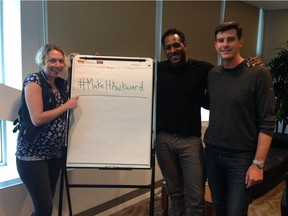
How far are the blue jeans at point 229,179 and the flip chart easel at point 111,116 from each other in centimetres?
42

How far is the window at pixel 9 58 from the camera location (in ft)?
6.82

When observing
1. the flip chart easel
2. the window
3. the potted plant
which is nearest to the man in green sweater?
the flip chart easel

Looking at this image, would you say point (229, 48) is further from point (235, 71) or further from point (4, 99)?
point (4, 99)

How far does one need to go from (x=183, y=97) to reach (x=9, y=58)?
1.35 metres

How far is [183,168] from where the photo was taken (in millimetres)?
2039

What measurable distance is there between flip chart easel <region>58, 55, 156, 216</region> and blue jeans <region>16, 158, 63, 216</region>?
13cm

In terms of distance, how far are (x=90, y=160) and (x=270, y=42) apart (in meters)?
4.09

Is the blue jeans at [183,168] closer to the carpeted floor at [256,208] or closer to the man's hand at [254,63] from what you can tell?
the man's hand at [254,63]

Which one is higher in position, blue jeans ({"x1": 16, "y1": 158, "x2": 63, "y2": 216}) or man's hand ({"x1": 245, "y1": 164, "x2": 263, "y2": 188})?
man's hand ({"x1": 245, "y1": 164, "x2": 263, "y2": 188})

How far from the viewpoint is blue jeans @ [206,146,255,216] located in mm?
1662

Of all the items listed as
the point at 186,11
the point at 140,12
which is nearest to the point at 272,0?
the point at 186,11

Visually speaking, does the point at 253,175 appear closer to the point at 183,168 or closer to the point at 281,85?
the point at 183,168

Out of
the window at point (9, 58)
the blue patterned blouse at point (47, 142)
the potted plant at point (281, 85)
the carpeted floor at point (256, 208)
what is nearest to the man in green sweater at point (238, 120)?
the blue patterned blouse at point (47, 142)

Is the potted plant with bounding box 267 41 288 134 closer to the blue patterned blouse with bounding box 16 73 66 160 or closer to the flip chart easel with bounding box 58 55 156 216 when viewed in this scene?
the flip chart easel with bounding box 58 55 156 216
